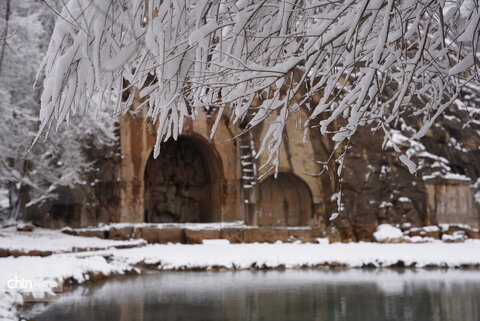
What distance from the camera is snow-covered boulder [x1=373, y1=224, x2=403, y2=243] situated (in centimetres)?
2108

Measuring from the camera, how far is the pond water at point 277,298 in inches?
351

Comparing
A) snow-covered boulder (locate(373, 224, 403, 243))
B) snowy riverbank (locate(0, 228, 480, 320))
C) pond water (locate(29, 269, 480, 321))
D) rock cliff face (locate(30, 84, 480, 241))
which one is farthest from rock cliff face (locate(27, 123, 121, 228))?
snow-covered boulder (locate(373, 224, 403, 243))

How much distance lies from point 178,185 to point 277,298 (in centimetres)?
1932

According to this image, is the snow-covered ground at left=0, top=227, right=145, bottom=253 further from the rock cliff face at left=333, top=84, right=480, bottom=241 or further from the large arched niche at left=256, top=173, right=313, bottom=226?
the rock cliff face at left=333, top=84, right=480, bottom=241

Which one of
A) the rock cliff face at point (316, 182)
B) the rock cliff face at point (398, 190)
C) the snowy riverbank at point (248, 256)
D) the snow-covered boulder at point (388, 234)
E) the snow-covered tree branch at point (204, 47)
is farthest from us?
the rock cliff face at point (316, 182)

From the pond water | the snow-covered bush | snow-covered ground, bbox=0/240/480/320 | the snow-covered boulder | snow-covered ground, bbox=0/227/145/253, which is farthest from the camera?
the snow-covered boulder

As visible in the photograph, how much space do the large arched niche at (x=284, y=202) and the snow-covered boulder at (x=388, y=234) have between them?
398 centimetres

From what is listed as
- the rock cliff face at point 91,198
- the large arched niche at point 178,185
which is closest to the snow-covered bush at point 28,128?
the rock cliff face at point 91,198

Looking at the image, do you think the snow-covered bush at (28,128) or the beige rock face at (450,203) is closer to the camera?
the snow-covered bush at (28,128)

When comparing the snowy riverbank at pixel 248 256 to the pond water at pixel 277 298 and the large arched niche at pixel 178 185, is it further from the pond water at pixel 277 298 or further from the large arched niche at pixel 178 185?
the large arched niche at pixel 178 185

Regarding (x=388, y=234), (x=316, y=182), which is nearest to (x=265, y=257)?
(x=388, y=234)

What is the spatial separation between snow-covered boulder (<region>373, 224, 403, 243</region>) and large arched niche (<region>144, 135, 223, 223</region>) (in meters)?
9.86

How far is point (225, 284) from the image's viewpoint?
1237 cm

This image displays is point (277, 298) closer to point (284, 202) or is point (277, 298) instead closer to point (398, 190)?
point (398, 190)
